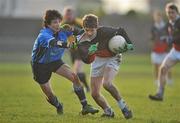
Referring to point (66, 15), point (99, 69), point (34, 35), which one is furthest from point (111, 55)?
point (34, 35)

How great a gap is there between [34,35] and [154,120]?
33.9 m

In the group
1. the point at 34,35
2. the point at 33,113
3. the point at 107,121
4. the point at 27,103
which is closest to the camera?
the point at 107,121

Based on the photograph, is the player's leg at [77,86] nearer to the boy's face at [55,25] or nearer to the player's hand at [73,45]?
the boy's face at [55,25]

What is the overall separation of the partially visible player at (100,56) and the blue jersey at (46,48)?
2.01 ft

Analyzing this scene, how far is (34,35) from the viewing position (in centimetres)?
4747

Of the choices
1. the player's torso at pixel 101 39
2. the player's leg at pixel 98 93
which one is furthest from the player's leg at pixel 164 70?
the player's torso at pixel 101 39

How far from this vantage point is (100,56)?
1434 centimetres

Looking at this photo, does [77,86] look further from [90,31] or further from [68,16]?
[68,16]

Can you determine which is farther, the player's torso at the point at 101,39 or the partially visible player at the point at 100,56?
the player's torso at the point at 101,39

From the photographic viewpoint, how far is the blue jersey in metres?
14.4

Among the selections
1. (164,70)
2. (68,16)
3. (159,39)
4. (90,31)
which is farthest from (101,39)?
(159,39)

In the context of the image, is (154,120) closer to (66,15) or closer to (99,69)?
(99,69)

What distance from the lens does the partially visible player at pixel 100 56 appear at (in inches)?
547

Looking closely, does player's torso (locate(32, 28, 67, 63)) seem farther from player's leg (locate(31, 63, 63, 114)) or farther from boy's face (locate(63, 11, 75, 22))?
boy's face (locate(63, 11, 75, 22))
